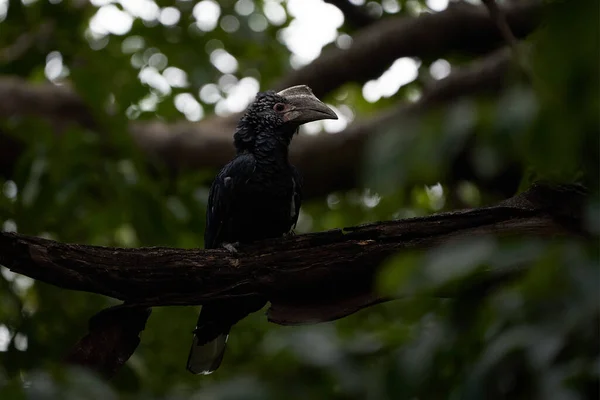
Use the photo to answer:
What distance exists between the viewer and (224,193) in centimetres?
427

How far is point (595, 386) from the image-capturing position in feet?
6.61

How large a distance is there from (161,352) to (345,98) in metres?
3.66

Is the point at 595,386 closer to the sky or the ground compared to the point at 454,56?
closer to the ground

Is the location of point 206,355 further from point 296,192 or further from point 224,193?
point 296,192

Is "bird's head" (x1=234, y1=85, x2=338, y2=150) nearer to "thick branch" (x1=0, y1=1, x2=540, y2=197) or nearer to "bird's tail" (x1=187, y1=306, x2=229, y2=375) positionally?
"bird's tail" (x1=187, y1=306, x2=229, y2=375)

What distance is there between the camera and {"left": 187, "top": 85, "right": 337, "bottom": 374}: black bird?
4.22m

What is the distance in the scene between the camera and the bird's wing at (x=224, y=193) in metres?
4.23

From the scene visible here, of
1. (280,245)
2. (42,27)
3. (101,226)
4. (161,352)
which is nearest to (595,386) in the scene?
(280,245)

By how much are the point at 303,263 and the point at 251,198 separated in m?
0.82

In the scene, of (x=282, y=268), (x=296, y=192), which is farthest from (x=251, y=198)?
(x=282, y=268)

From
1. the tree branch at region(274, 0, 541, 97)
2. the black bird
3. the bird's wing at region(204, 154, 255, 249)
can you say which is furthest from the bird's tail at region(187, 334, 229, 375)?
the tree branch at region(274, 0, 541, 97)

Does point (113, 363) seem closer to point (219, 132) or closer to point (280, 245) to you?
point (280, 245)

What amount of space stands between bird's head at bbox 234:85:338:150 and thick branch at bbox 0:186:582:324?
3.56ft

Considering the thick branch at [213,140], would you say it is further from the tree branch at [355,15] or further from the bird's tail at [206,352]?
the bird's tail at [206,352]
